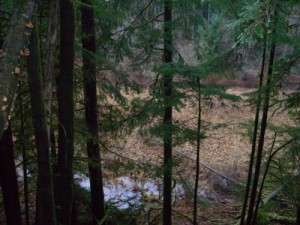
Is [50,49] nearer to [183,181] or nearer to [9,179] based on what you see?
[9,179]

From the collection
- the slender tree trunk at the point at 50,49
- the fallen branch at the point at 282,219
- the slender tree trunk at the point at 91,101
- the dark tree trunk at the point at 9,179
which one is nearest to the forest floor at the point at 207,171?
the slender tree trunk at the point at 91,101

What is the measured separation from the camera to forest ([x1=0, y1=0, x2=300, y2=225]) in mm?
4142

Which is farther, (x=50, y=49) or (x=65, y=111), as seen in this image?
(x=65, y=111)

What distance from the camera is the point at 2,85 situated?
208cm

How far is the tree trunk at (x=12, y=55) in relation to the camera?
207 centimetres

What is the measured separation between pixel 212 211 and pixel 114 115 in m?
6.26

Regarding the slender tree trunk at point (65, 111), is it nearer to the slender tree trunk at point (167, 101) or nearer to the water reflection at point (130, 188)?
the slender tree trunk at point (167, 101)

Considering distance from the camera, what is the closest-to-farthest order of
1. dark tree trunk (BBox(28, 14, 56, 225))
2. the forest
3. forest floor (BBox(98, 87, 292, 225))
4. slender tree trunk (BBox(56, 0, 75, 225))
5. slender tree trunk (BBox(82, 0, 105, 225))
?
dark tree trunk (BBox(28, 14, 56, 225))
the forest
slender tree trunk (BBox(56, 0, 75, 225))
slender tree trunk (BBox(82, 0, 105, 225))
forest floor (BBox(98, 87, 292, 225))

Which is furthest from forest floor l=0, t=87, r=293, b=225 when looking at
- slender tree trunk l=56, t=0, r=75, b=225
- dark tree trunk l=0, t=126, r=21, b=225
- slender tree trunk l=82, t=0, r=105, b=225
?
slender tree trunk l=56, t=0, r=75, b=225

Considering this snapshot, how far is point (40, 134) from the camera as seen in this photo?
390 centimetres

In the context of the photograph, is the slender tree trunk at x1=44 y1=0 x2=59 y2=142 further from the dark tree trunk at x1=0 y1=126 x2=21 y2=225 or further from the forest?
the dark tree trunk at x1=0 y1=126 x2=21 y2=225

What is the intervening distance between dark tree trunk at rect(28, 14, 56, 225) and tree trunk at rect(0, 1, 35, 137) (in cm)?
69

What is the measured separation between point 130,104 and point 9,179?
4643 mm

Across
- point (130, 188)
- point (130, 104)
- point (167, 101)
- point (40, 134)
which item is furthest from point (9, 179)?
point (130, 188)
